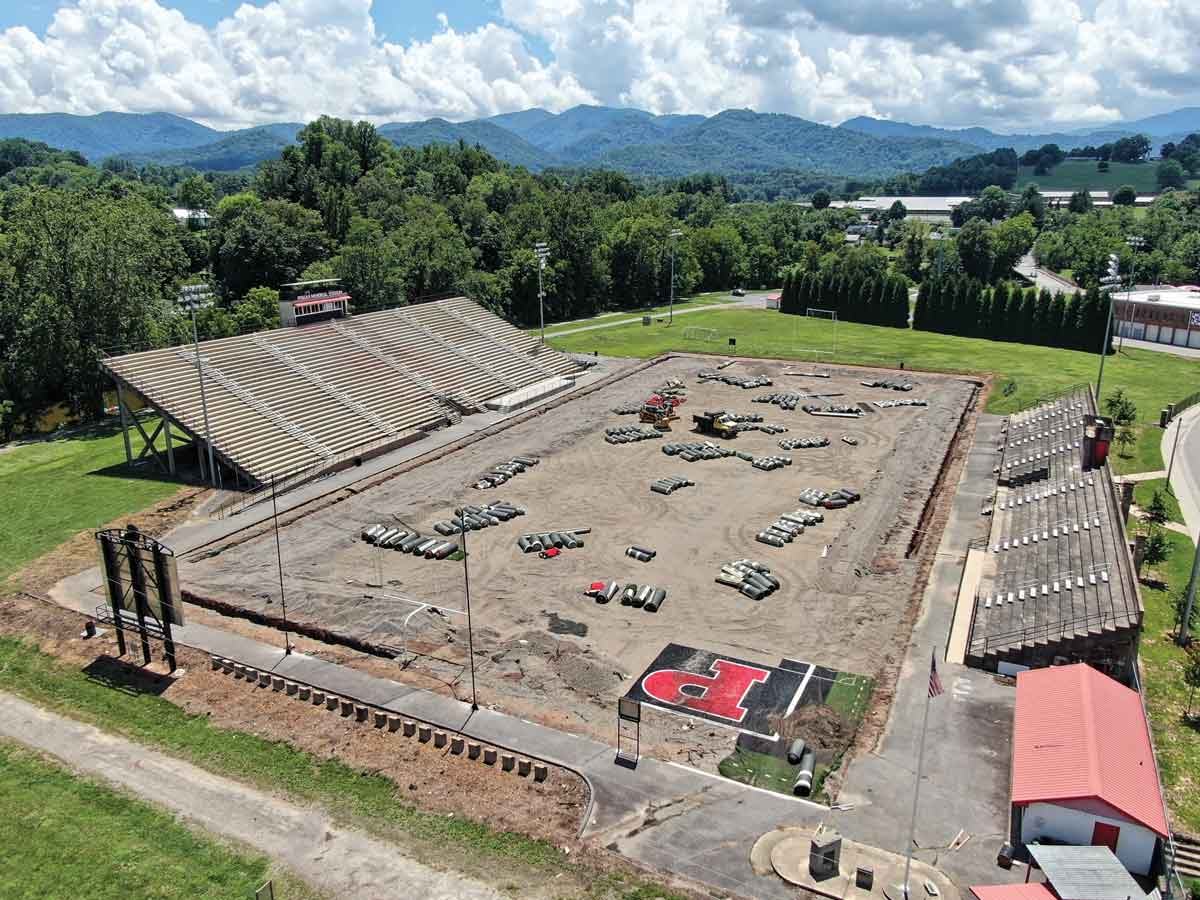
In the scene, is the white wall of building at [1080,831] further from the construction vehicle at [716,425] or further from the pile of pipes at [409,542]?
the construction vehicle at [716,425]

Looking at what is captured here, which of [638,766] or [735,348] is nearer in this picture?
[638,766]

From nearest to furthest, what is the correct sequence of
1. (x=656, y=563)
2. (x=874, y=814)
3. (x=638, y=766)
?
1. (x=874, y=814)
2. (x=638, y=766)
3. (x=656, y=563)

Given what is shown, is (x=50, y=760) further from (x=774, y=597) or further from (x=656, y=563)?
(x=774, y=597)

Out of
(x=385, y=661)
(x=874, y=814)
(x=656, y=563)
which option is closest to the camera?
(x=874, y=814)

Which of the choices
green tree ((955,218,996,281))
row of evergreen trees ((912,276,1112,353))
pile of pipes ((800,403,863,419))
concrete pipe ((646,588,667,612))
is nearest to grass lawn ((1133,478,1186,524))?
pile of pipes ((800,403,863,419))

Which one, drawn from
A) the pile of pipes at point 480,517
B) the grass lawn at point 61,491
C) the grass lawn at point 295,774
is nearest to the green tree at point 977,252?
the pile of pipes at point 480,517

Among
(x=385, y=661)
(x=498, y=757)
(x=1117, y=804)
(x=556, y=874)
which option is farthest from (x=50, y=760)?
(x=1117, y=804)

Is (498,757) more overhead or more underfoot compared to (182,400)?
more underfoot
